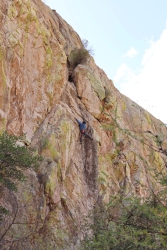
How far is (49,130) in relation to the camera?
13.7 meters

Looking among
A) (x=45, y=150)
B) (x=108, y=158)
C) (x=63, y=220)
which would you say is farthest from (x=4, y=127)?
(x=108, y=158)

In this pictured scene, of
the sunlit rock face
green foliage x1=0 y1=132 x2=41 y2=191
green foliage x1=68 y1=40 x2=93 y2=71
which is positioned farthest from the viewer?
green foliage x1=68 y1=40 x2=93 y2=71

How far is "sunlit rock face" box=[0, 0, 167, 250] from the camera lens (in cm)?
1026

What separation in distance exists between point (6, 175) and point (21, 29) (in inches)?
343

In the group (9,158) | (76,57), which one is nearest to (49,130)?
(9,158)

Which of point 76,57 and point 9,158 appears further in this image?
point 76,57

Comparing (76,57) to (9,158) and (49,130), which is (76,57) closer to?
(49,130)

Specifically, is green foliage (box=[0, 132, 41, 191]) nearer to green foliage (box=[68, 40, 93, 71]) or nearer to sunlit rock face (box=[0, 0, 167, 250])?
sunlit rock face (box=[0, 0, 167, 250])

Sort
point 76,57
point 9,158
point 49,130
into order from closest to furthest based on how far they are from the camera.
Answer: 1. point 9,158
2. point 49,130
3. point 76,57

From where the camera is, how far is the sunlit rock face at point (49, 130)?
33.7 feet


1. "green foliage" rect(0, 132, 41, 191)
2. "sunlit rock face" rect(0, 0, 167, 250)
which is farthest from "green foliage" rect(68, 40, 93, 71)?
"green foliage" rect(0, 132, 41, 191)

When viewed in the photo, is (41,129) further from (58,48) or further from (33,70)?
(58,48)

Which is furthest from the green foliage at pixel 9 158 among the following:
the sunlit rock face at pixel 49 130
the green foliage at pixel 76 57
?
the green foliage at pixel 76 57

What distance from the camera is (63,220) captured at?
11664 mm
